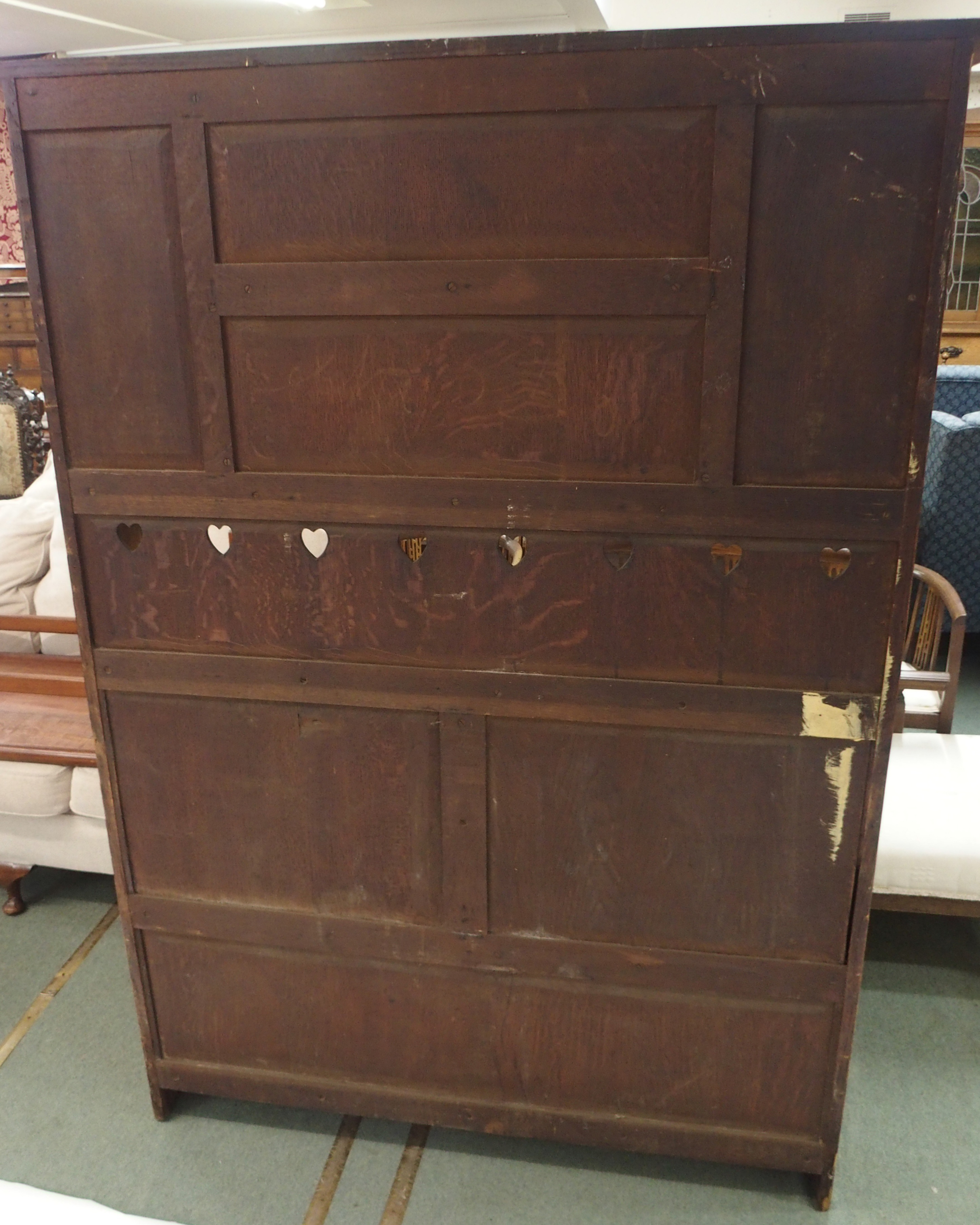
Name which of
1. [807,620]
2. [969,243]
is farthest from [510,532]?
[969,243]

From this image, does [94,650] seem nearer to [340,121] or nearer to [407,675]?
[407,675]

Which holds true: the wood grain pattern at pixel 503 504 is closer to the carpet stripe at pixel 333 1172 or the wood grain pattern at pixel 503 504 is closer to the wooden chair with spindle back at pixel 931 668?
the wooden chair with spindle back at pixel 931 668

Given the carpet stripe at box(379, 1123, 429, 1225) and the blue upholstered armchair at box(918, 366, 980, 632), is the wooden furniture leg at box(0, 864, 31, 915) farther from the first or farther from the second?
the blue upholstered armchair at box(918, 366, 980, 632)

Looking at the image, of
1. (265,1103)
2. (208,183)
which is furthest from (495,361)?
(265,1103)

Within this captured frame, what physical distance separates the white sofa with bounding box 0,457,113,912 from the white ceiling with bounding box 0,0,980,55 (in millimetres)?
3845

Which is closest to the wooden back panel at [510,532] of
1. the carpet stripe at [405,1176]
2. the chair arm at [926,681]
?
the carpet stripe at [405,1176]

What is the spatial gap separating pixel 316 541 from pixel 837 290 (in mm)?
818

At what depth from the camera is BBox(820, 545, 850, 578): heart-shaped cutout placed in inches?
54.6

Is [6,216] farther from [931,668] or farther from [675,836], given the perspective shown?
[675,836]

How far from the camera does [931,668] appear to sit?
2.61m

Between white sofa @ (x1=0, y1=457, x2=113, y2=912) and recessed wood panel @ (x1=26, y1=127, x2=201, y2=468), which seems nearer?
recessed wood panel @ (x1=26, y1=127, x2=201, y2=468)

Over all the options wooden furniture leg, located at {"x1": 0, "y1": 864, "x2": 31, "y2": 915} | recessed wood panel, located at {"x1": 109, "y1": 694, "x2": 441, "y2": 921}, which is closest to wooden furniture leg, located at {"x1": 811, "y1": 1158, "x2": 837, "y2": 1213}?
recessed wood panel, located at {"x1": 109, "y1": 694, "x2": 441, "y2": 921}

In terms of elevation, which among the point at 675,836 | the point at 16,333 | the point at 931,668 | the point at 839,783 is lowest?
the point at 931,668

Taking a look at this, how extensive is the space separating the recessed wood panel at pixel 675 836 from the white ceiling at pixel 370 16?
4.84m
